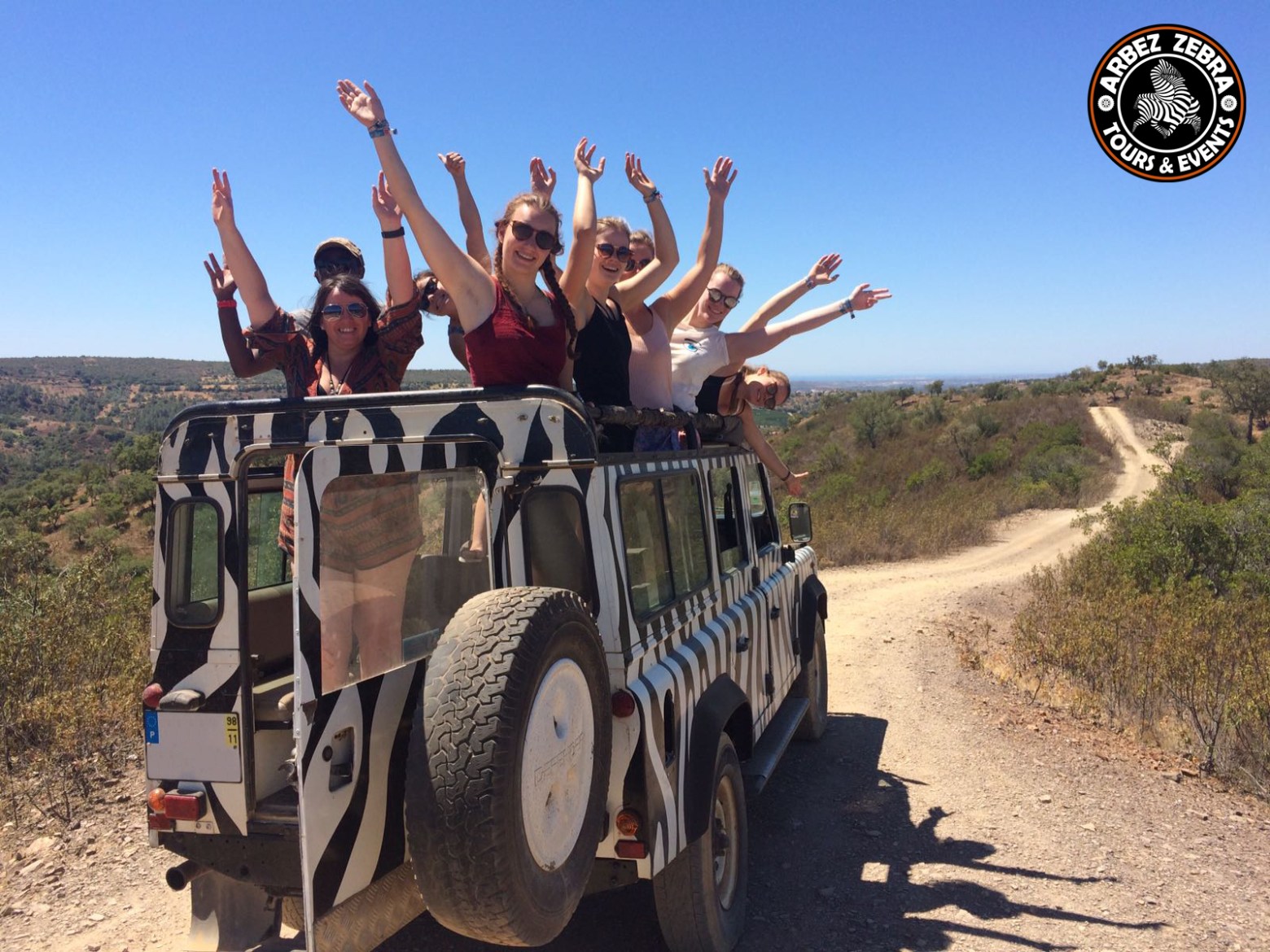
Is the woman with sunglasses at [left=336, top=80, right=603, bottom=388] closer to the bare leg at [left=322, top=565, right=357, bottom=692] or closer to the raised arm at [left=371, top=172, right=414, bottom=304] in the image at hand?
the raised arm at [left=371, top=172, right=414, bottom=304]

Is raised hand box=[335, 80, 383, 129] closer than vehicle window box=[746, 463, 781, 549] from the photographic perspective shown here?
Yes

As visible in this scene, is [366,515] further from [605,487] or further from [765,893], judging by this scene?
[765,893]

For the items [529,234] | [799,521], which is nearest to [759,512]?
[799,521]

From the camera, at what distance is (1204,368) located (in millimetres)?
53438

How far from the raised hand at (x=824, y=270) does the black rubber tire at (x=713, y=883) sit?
9.65ft

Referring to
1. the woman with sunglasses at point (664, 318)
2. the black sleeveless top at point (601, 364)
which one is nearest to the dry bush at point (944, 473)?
the woman with sunglasses at point (664, 318)

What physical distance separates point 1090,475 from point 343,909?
2444 centimetres

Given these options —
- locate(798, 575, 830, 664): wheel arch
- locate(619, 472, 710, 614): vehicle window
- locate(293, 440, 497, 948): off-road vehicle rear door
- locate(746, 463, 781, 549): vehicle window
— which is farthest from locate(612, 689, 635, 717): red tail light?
locate(798, 575, 830, 664): wheel arch

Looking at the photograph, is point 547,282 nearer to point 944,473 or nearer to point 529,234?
point 529,234

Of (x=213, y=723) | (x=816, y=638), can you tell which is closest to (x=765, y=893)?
(x=816, y=638)

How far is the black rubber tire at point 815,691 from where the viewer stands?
234 inches

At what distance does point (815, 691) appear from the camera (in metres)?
6.26

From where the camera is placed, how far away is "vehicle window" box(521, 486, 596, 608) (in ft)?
9.45

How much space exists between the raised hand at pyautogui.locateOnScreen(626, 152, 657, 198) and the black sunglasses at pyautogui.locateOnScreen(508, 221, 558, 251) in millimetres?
1336
